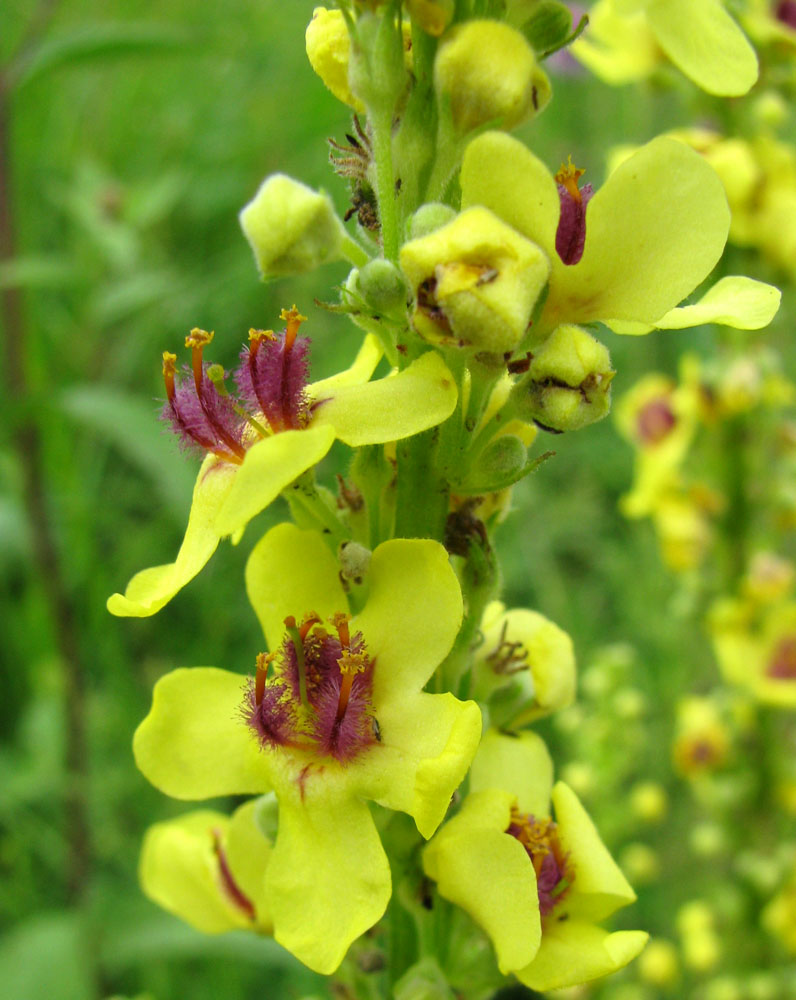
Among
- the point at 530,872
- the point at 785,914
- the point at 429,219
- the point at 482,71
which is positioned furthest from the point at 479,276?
the point at 785,914

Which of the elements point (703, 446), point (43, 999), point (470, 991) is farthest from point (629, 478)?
point (470, 991)

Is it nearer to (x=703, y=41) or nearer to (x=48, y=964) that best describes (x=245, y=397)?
(x=703, y=41)

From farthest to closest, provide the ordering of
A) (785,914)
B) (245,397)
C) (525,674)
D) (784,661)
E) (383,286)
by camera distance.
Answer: (784,661), (785,914), (525,674), (245,397), (383,286)

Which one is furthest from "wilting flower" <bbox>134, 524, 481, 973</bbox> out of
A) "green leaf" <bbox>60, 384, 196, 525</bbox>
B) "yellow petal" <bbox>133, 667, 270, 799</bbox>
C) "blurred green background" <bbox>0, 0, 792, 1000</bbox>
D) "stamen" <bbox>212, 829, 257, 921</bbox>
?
"green leaf" <bbox>60, 384, 196, 525</bbox>

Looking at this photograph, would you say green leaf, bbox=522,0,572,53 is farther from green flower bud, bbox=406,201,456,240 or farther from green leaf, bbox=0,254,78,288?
green leaf, bbox=0,254,78,288

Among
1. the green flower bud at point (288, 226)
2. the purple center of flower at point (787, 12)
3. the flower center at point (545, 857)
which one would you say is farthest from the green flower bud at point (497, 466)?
the purple center of flower at point (787, 12)

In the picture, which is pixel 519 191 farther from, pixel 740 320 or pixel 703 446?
pixel 703 446
